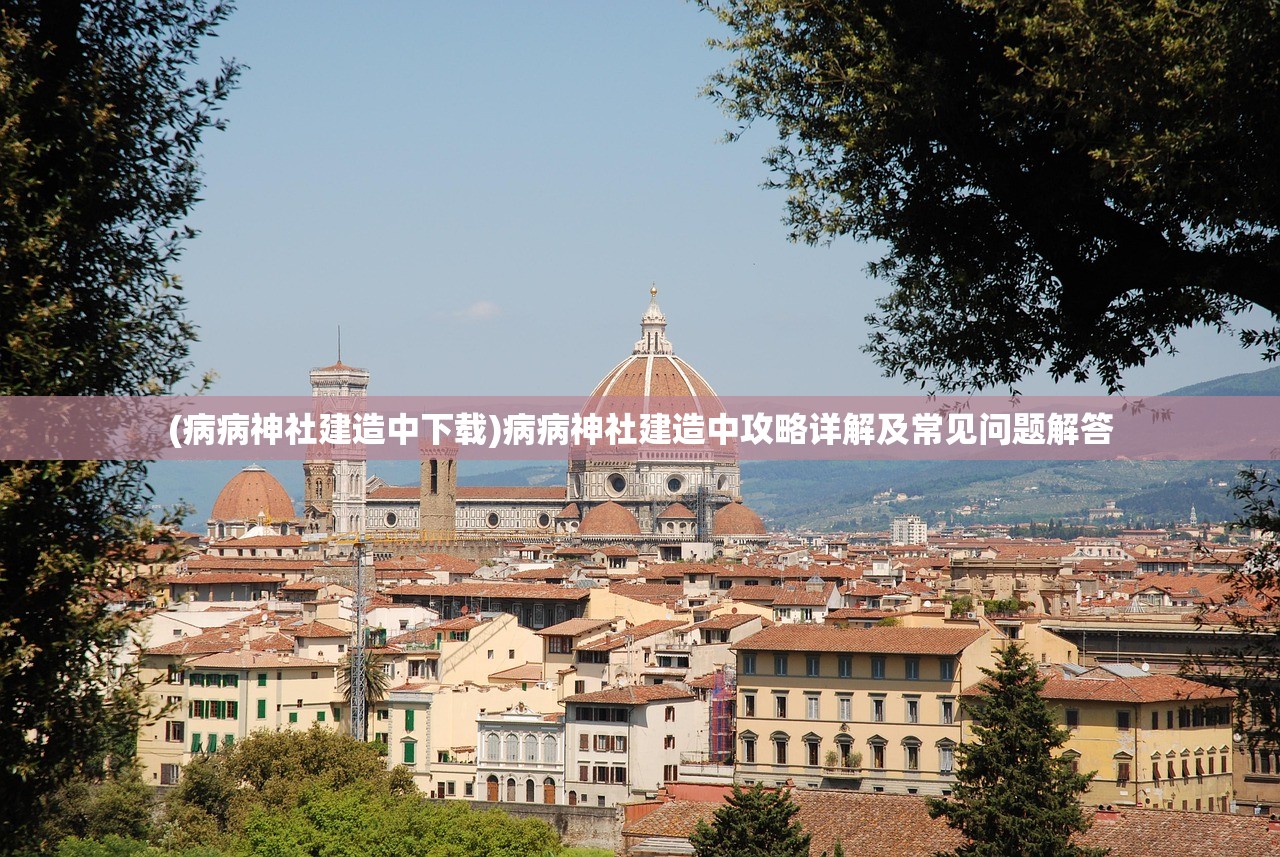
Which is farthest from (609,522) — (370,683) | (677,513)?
(370,683)

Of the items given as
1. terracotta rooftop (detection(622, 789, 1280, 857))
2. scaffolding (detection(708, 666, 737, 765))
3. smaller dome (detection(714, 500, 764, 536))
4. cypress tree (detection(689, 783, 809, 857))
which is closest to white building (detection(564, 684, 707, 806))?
scaffolding (detection(708, 666, 737, 765))

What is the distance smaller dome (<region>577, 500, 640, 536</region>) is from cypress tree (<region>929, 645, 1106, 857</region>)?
130 metres

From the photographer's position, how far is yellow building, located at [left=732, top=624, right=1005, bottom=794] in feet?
140

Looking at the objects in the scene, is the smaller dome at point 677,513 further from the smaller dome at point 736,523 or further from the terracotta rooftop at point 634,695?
the terracotta rooftop at point 634,695

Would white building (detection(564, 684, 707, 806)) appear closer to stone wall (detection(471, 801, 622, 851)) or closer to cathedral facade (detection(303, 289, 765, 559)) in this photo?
stone wall (detection(471, 801, 622, 851))

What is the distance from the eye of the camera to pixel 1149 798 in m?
38.3

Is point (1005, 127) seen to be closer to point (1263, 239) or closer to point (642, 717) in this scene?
point (1263, 239)

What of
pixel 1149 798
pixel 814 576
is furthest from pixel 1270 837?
pixel 814 576

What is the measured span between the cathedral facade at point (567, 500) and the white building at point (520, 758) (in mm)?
104369

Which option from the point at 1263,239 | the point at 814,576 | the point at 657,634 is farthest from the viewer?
the point at 814,576

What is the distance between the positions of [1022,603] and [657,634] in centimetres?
1208

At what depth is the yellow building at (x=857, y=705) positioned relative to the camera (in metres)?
42.6

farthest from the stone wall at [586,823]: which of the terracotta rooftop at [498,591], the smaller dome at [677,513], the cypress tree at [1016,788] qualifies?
the smaller dome at [677,513]

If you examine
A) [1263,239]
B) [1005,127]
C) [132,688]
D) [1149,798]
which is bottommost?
[1149,798]
